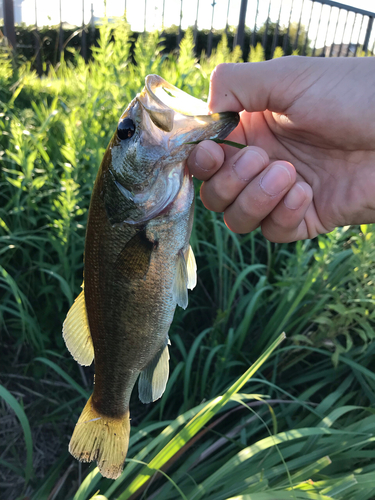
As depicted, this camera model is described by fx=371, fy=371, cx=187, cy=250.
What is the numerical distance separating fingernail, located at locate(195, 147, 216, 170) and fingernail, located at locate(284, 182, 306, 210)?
378mm

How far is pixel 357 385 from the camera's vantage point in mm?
2361

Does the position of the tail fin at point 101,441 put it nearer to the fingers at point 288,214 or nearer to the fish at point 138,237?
the fish at point 138,237

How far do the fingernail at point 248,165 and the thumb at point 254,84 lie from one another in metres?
0.25

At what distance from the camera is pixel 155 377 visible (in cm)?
154

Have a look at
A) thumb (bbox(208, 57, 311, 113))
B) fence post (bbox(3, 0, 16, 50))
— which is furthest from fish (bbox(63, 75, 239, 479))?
fence post (bbox(3, 0, 16, 50))

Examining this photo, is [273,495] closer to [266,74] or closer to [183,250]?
[183,250]

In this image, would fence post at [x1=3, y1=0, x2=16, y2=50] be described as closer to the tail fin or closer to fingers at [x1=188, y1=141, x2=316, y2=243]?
fingers at [x1=188, y1=141, x2=316, y2=243]

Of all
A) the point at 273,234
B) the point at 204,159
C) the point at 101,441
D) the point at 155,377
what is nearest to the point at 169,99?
the point at 204,159

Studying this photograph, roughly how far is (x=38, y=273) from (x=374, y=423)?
7.00ft

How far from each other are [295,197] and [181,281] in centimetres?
64

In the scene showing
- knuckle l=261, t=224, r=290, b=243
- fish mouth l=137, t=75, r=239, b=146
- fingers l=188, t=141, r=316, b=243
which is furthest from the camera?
knuckle l=261, t=224, r=290, b=243

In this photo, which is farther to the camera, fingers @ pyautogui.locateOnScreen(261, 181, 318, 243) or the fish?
fingers @ pyautogui.locateOnScreen(261, 181, 318, 243)

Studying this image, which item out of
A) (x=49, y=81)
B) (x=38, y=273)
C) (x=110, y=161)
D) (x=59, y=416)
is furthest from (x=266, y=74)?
(x=49, y=81)

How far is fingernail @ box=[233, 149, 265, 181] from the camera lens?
152cm
